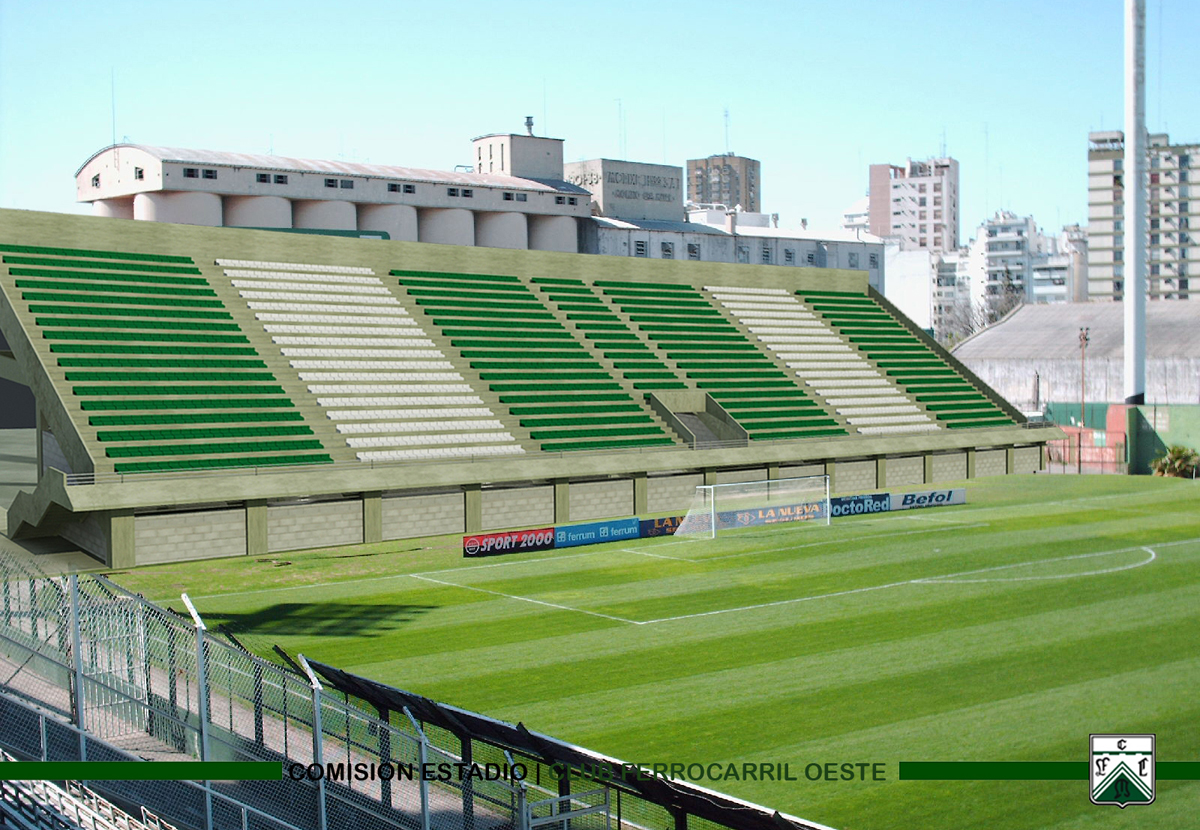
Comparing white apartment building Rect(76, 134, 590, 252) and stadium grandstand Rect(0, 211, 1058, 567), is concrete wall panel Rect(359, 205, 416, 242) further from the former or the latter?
stadium grandstand Rect(0, 211, 1058, 567)

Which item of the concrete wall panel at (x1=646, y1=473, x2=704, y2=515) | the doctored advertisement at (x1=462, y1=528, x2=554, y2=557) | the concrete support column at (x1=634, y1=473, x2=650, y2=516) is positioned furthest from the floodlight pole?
the doctored advertisement at (x1=462, y1=528, x2=554, y2=557)

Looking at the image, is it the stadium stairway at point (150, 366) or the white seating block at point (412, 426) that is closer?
the stadium stairway at point (150, 366)

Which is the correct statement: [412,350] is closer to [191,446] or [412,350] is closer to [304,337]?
[304,337]

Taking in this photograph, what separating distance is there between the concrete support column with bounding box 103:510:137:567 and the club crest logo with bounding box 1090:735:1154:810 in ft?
93.6

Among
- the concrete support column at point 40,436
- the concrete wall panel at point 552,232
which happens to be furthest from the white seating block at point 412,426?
the concrete wall panel at point 552,232

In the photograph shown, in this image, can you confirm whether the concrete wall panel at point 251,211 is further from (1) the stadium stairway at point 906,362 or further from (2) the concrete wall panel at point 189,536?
(2) the concrete wall panel at point 189,536

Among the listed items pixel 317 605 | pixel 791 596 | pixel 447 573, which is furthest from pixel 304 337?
pixel 791 596

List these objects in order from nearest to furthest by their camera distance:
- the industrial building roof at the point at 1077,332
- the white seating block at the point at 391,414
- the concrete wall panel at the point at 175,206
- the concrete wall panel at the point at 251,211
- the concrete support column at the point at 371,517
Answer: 1. the concrete support column at the point at 371,517
2. the white seating block at the point at 391,414
3. the concrete wall panel at the point at 175,206
4. the concrete wall panel at the point at 251,211
5. the industrial building roof at the point at 1077,332

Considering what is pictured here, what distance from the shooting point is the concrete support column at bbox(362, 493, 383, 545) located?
40562 mm

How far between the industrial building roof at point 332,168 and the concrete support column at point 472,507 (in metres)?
35.1

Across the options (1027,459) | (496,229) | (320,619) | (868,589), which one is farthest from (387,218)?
(868,589)

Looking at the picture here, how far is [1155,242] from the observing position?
6944 inches

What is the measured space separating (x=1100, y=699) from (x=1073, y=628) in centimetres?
610

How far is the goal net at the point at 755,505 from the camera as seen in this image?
141ft
